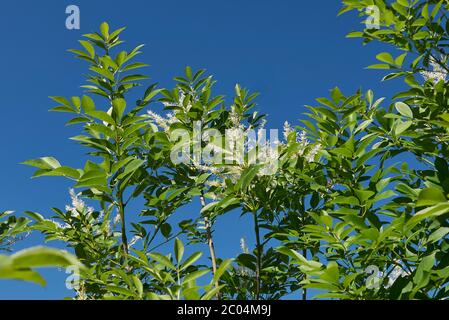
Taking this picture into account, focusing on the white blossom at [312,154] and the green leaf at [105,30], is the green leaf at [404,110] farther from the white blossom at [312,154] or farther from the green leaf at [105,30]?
the green leaf at [105,30]

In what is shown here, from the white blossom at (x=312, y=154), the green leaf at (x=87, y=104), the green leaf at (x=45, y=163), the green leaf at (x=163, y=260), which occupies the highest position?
the green leaf at (x=87, y=104)

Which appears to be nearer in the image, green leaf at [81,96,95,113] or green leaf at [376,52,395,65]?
green leaf at [81,96,95,113]

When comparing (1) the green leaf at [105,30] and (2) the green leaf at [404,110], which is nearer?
(2) the green leaf at [404,110]

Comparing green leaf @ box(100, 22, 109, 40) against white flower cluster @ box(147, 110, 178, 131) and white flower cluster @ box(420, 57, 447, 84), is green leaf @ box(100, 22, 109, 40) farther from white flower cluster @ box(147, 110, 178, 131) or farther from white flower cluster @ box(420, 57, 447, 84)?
white flower cluster @ box(420, 57, 447, 84)

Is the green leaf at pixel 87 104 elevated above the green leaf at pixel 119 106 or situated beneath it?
elevated above

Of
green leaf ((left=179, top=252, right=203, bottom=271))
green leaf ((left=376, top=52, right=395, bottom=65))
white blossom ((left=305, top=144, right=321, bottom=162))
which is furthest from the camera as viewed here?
green leaf ((left=376, top=52, right=395, bottom=65))

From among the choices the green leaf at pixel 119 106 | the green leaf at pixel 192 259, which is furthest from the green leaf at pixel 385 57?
the green leaf at pixel 192 259

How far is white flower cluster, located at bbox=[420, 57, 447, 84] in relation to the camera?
265 centimetres

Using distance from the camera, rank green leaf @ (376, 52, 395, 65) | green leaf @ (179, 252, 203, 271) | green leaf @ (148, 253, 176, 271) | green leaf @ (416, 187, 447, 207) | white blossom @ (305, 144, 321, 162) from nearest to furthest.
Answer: green leaf @ (416, 187, 447, 207) < green leaf @ (148, 253, 176, 271) < green leaf @ (179, 252, 203, 271) < white blossom @ (305, 144, 321, 162) < green leaf @ (376, 52, 395, 65)

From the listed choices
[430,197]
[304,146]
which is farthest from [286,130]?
[430,197]

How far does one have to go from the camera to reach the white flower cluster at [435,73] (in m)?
2.65

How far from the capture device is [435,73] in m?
2.71

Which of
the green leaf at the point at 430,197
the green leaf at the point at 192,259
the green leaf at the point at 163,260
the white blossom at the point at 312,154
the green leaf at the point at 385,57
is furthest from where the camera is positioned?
the green leaf at the point at 385,57

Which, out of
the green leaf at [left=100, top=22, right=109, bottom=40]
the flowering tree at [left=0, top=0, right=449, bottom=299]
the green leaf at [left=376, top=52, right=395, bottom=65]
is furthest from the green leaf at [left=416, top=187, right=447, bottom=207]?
the green leaf at [left=100, top=22, right=109, bottom=40]
